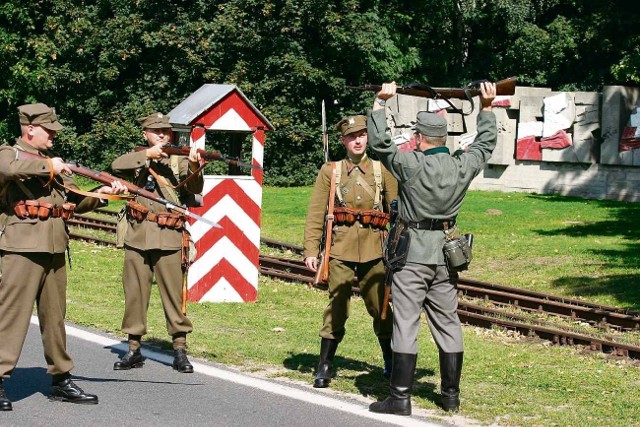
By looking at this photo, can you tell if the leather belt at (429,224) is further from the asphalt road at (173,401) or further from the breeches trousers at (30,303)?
the breeches trousers at (30,303)

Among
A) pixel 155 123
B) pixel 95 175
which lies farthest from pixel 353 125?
pixel 95 175

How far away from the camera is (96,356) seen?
10164 millimetres

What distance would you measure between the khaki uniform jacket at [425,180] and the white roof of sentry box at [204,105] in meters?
5.72

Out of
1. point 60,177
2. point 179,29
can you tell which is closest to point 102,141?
point 179,29

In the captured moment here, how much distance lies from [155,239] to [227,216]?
4363 mm

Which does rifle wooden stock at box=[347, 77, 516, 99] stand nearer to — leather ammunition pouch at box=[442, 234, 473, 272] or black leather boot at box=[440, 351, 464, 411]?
leather ammunition pouch at box=[442, 234, 473, 272]

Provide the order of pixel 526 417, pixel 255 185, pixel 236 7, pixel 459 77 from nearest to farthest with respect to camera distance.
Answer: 1. pixel 526 417
2. pixel 255 185
3. pixel 236 7
4. pixel 459 77

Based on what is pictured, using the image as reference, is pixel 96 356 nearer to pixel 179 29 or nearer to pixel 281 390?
pixel 281 390

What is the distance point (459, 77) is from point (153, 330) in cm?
3065

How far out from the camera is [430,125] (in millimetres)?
8305

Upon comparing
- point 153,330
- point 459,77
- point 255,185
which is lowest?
point 153,330

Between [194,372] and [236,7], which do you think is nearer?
[194,372]

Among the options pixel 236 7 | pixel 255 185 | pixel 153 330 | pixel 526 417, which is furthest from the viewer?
pixel 236 7

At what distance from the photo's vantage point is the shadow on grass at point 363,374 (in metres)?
8.93
